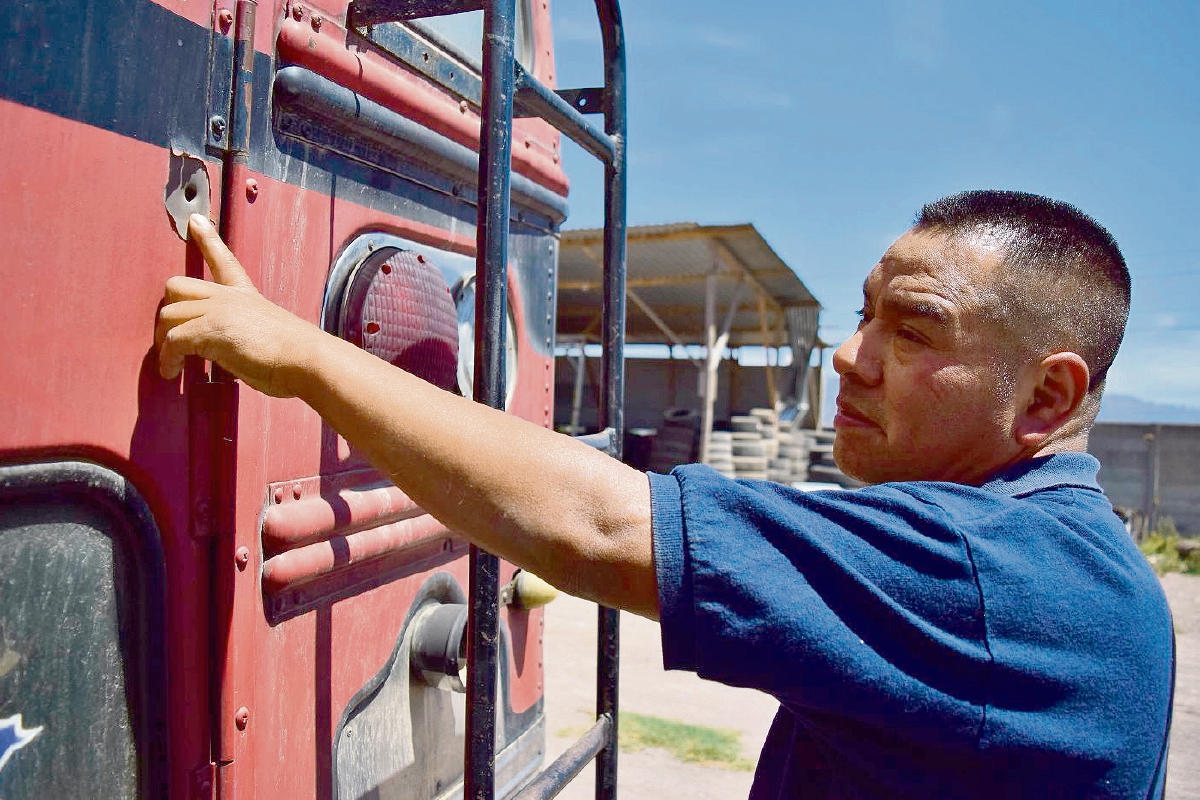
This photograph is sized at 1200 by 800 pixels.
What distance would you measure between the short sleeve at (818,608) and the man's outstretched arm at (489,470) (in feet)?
0.14

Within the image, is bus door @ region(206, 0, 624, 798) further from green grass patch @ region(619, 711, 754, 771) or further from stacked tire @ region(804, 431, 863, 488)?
stacked tire @ region(804, 431, 863, 488)

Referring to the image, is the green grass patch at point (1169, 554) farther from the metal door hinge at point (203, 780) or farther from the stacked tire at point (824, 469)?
the metal door hinge at point (203, 780)

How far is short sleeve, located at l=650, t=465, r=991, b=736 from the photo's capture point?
0.86 metres

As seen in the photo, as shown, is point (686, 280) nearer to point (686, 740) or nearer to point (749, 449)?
point (749, 449)

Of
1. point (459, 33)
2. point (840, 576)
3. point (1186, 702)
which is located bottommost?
point (1186, 702)

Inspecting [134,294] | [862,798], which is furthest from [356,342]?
[862,798]

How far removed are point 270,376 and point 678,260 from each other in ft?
37.8

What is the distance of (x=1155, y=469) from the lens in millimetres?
10648

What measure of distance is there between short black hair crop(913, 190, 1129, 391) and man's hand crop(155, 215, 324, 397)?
0.81m

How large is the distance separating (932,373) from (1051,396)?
0.51ft

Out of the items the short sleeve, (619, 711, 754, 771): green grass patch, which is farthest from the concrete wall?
the short sleeve

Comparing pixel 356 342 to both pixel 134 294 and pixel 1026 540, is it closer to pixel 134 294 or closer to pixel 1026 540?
pixel 134 294

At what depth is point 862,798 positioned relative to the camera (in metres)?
0.99

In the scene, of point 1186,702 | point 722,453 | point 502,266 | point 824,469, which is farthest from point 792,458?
point 502,266
